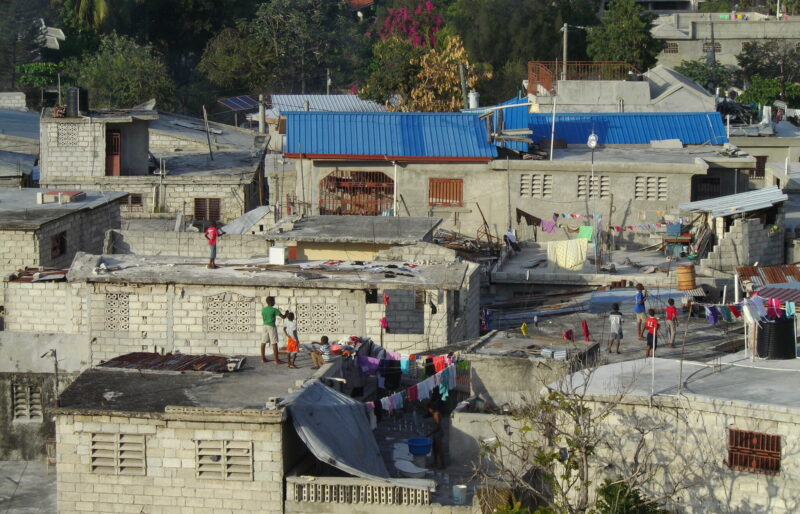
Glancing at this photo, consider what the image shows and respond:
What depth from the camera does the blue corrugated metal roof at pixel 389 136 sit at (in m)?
42.8

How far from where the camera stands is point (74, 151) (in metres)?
45.6

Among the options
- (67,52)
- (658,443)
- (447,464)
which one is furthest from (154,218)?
(67,52)

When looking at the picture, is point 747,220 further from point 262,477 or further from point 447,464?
point 262,477

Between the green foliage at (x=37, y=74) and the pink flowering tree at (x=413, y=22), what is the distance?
17.5 metres

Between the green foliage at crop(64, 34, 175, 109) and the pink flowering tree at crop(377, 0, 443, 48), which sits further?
the pink flowering tree at crop(377, 0, 443, 48)

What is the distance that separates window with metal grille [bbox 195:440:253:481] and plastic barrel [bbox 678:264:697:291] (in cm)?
1445

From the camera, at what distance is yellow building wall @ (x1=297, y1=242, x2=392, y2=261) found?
3394 centimetres

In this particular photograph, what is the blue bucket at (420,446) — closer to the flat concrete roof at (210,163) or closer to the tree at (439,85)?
the flat concrete roof at (210,163)

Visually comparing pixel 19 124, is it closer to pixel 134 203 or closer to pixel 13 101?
pixel 13 101

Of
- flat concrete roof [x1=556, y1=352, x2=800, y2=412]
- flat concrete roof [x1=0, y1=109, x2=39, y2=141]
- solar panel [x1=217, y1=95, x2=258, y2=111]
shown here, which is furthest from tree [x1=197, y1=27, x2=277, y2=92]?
flat concrete roof [x1=556, y1=352, x2=800, y2=412]

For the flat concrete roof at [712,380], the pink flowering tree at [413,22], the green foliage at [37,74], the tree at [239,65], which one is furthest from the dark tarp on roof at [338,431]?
the pink flowering tree at [413,22]

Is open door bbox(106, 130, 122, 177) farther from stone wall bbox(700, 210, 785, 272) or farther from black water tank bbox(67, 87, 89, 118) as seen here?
stone wall bbox(700, 210, 785, 272)

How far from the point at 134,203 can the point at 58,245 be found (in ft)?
31.3

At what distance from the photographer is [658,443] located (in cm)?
2200
